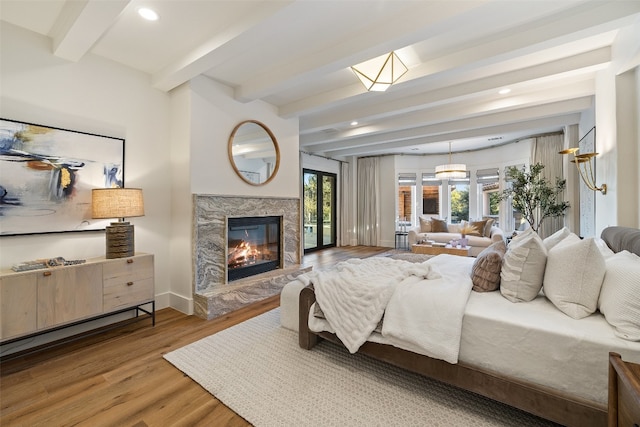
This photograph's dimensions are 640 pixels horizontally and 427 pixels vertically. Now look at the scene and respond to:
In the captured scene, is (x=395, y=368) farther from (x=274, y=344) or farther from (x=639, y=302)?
(x=639, y=302)

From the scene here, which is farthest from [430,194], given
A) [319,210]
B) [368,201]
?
[319,210]

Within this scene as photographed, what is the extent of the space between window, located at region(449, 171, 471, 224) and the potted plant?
6.36ft

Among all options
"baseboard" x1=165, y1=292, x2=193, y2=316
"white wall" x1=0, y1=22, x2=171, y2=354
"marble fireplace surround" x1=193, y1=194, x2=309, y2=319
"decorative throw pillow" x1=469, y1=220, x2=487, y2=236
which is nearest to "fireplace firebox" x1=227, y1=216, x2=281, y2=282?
"marble fireplace surround" x1=193, y1=194, x2=309, y2=319

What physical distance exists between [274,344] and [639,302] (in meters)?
2.29

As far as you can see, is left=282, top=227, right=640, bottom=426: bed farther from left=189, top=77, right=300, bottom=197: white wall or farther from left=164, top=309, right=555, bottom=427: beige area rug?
left=189, top=77, right=300, bottom=197: white wall

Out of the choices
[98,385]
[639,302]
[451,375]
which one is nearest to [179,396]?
[98,385]

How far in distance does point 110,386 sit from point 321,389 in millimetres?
1435

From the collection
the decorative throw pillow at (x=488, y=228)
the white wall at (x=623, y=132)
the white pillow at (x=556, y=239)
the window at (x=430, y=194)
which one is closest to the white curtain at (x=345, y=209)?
the window at (x=430, y=194)

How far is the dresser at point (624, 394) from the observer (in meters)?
0.80

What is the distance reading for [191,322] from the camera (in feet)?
9.43

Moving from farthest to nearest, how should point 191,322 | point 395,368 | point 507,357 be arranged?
point 191,322, point 395,368, point 507,357

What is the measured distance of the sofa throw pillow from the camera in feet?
5.58

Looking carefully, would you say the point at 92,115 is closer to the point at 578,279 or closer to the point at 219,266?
the point at 219,266

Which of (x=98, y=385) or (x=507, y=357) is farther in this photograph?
(x=98, y=385)
